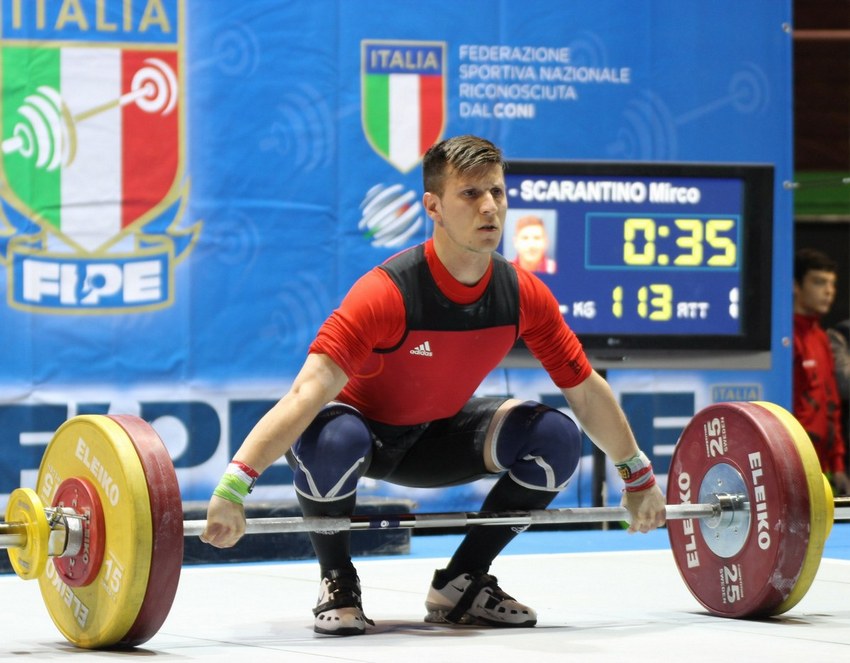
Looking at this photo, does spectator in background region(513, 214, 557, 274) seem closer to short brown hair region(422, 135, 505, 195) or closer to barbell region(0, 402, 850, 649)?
barbell region(0, 402, 850, 649)

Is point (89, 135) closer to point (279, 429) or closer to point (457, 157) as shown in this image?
point (457, 157)

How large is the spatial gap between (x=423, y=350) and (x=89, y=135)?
9.85 ft

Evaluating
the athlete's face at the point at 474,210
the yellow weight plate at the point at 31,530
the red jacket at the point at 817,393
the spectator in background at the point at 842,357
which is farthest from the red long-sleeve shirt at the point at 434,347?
the spectator in background at the point at 842,357

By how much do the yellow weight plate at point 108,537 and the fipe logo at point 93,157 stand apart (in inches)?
107

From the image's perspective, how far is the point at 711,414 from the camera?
3783 millimetres

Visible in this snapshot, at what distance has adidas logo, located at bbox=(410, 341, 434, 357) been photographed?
342 centimetres

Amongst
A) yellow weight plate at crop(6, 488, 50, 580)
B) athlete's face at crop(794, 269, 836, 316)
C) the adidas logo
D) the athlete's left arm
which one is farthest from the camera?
athlete's face at crop(794, 269, 836, 316)

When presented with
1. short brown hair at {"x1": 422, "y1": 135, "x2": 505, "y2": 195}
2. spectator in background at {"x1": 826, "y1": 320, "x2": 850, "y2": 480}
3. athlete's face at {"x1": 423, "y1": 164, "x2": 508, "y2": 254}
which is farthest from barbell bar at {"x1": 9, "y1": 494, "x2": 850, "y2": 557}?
spectator in background at {"x1": 826, "y1": 320, "x2": 850, "y2": 480}

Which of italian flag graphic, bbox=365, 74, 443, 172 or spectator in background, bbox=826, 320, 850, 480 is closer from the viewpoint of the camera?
italian flag graphic, bbox=365, 74, 443, 172

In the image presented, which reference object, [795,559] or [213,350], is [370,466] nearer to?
[795,559]

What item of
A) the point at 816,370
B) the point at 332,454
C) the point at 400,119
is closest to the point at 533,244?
the point at 400,119

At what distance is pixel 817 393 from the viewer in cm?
766

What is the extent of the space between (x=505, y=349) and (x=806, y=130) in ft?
27.6

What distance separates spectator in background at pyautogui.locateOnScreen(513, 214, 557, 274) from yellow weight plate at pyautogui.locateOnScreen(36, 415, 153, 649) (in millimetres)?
3133
